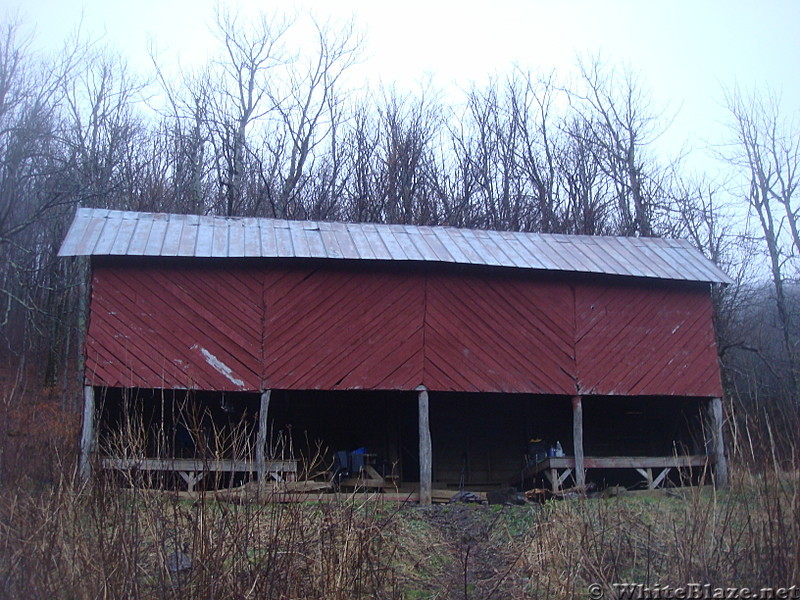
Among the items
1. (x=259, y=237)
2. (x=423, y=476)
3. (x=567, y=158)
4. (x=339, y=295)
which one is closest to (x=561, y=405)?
(x=423, y=476)

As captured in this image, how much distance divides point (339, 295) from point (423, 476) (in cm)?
372

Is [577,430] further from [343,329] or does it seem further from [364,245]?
[364,245]

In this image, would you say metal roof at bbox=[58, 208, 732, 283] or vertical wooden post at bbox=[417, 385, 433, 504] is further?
vertical wooden post at bbox=[417, 385, 433, 504]

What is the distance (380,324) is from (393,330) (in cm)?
27

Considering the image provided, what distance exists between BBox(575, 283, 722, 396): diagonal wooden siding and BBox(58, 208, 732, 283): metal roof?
56 centimetres

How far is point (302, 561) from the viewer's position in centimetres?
641

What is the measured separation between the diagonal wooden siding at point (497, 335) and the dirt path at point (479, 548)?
2.54m

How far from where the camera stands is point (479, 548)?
34.2 feet

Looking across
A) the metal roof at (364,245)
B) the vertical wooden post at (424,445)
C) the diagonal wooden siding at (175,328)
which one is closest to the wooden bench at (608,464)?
the vertical wooden post at (424,445)

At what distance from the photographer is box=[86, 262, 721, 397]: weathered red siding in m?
14.8

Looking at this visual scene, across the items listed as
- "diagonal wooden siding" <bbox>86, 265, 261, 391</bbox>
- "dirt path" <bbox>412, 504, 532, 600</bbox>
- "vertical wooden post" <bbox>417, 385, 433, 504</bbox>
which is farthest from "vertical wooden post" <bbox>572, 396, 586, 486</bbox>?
"diagonal wooden siding" <bbox>86, 265, 261, 391</bbox>

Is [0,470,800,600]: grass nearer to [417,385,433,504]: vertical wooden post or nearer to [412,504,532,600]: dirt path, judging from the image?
[412,504,532,600]: dirt path

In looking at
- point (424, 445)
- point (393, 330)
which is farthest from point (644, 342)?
point (393, 330)

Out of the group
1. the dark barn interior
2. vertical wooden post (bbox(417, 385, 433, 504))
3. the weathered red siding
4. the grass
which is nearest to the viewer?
the grass
